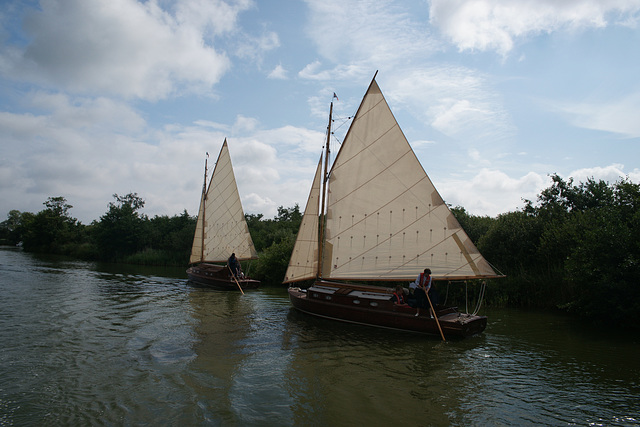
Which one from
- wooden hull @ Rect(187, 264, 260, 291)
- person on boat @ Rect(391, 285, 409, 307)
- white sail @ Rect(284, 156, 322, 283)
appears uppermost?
white sail @ Rect(284, 156, 322, 283)

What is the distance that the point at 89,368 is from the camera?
1066 centimetres

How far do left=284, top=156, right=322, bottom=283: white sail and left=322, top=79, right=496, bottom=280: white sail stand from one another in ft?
5.22

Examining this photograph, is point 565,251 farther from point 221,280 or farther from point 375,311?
point 221,280

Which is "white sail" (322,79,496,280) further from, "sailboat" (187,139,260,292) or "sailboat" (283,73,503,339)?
"sailboat" (187,139,260,292)

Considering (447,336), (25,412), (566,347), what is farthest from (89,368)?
(566,347)

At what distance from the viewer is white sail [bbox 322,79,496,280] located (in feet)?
53.3

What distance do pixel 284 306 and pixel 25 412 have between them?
15.8 metres

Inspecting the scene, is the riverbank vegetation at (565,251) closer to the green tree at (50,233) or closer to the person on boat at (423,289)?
the person on boat at (423,289)

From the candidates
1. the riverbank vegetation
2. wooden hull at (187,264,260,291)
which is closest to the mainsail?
the riverbank vegetation

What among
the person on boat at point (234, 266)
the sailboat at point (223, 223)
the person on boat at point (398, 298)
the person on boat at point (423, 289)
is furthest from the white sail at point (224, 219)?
the person on boat at point (423, 289)

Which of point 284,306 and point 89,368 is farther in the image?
point 284,306

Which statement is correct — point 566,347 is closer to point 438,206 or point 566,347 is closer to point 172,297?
point 438,206

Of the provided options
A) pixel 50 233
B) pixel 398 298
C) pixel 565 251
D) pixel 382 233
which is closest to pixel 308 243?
pixel 382 233

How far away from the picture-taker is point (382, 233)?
1722 centimetres
